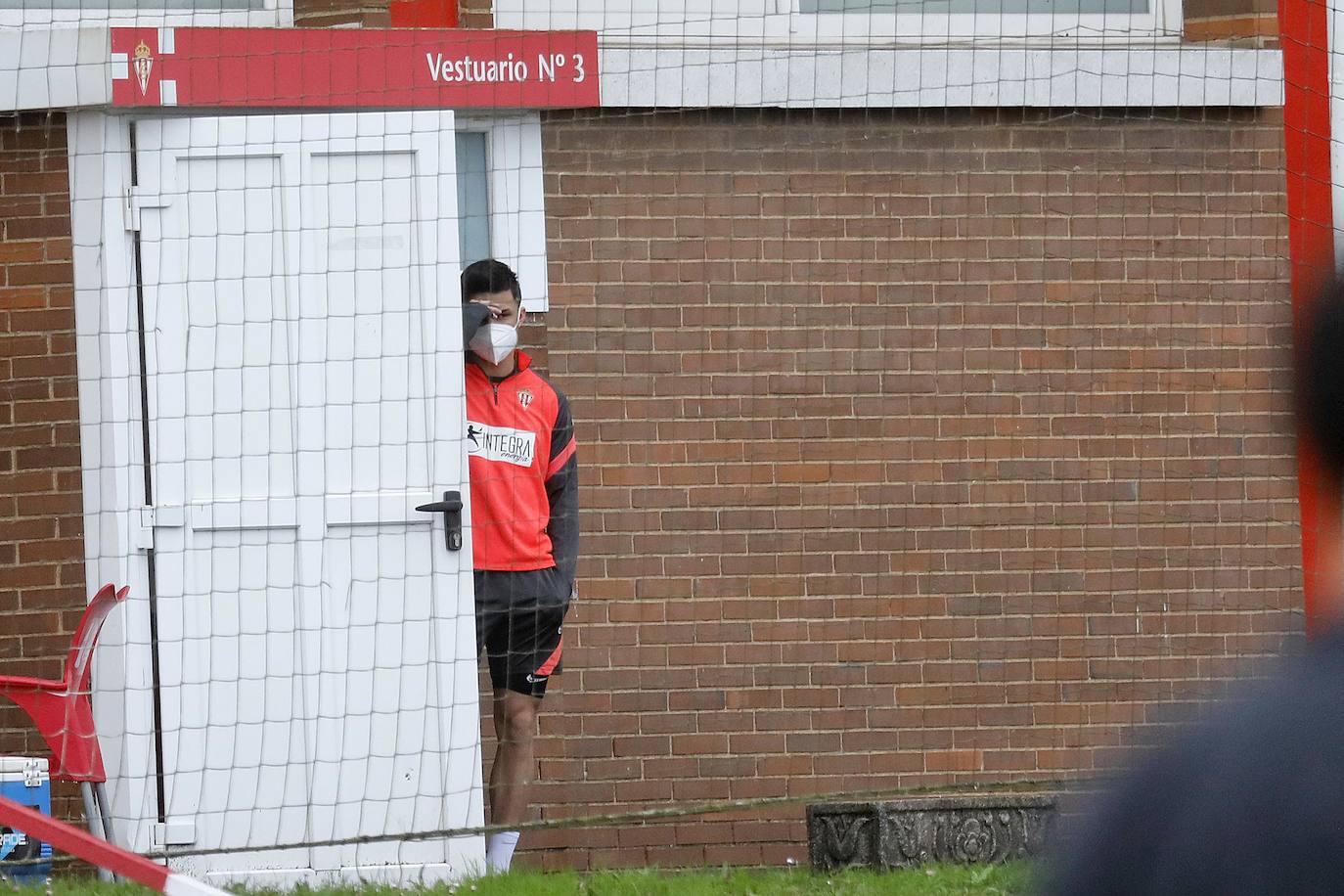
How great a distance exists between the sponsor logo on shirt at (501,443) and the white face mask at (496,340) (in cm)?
22

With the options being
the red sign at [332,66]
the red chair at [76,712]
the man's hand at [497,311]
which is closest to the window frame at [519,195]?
the red sign at [332,66]

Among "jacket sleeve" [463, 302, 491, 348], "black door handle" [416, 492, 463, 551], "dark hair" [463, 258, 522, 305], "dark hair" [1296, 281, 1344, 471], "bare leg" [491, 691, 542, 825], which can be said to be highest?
"dark hair" [463, 258, 522, 305]

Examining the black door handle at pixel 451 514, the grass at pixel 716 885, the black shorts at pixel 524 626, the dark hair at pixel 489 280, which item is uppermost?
the dark hair at pixel 489 280

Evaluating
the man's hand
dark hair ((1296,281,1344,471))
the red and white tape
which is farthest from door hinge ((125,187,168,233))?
dark hair ((1296,281,1344,471))

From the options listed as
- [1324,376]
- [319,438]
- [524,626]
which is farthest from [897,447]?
[1324,376]

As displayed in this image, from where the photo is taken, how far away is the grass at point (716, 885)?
452 cm

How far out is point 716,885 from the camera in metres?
4.68

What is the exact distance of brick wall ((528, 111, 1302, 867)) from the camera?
20.3 ft

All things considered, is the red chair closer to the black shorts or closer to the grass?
the grass

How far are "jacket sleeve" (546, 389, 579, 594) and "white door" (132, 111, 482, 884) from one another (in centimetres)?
36

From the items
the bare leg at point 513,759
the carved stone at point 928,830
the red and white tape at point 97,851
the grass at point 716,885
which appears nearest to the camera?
the red and white tape at point 97,851

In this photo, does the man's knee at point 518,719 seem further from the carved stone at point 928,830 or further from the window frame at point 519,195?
the window frame at point 519,195

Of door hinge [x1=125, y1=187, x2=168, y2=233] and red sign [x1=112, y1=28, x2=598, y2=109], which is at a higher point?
red sign [x1=112, y1=28, x2=598, y2=109]

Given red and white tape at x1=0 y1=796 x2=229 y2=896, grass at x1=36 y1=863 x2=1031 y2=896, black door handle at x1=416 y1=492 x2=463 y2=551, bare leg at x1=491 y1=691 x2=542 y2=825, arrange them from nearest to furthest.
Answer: red and white tape at x1=0 y1=796 x2=229 y2=896
grass at x1=36 y1=863 x2=1031 y2=896
bare leg at x1=491 y1=691 x2=542 y2=825
black door handle at x1=416 y1=492 x2=463 y2=551
